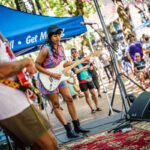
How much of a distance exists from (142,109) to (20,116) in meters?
2.90

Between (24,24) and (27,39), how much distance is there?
0.43 m

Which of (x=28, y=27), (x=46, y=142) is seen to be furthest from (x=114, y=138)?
(x=28, y=27)

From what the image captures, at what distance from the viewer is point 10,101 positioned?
95.3 inches

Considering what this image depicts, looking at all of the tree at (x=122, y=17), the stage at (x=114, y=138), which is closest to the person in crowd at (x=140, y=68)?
the stage at (x=114, y=138)

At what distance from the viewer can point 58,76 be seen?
5.60 metres

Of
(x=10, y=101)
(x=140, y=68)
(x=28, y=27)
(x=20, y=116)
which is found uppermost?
(x=28, y=27)

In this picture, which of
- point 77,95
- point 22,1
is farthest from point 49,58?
point 77,95

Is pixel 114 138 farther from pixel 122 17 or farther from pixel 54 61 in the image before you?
pixel 122 17

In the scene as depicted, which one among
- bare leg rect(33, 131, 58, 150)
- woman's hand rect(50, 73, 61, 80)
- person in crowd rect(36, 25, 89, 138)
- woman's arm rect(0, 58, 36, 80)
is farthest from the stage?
woman's arm rect(0, 58, 36, 80)

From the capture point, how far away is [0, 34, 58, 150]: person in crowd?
241 cm

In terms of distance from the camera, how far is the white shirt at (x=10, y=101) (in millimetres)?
2408

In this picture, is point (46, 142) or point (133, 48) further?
point (133, 48)

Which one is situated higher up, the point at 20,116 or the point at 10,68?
the point at 10,68

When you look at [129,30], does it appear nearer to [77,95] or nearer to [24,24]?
[77,95]
